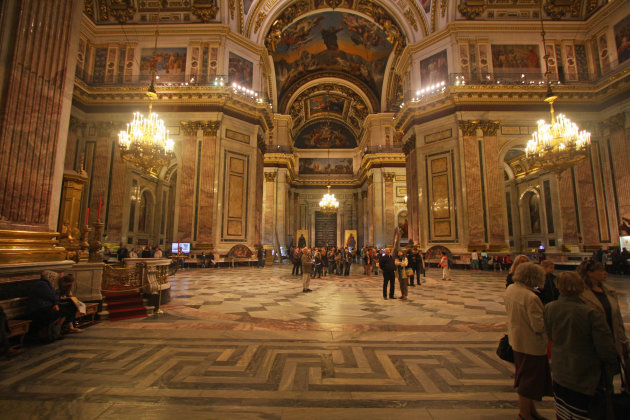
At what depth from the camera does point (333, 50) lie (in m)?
23.2

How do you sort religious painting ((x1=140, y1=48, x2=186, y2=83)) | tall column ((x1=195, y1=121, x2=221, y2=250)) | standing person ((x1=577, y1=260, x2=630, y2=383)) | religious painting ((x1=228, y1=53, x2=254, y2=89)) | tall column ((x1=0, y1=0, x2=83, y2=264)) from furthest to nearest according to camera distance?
1. religious painting ((x1=228, y1=53, x2=254, y2=89))
2. religious painting ((x1=140, y1=48, x2=186, y2=83))
3. tall column ((x1=195, y1=121, x2=221, y2=250))
4. tall column ((x1=0, y1=0, x2=83, y2=264))
5. standing person ((x1=577, y1=260, x2=630, y2=383))

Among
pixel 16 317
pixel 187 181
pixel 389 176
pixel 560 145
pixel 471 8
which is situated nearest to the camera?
pixel 16 317

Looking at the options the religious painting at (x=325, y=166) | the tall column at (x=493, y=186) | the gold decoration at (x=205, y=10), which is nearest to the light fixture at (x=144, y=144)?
the gold decoration at (x=205, y=10)

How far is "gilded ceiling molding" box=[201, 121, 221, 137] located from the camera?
14688 millimetres

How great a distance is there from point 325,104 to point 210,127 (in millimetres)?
17470

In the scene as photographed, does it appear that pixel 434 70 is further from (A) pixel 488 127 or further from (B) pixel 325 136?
(B) pixel 325 136

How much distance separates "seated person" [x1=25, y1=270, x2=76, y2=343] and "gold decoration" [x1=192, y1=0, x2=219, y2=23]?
15.4 m

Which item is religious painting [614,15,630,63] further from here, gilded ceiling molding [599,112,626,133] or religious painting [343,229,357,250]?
religious painting [343,229,357,250]

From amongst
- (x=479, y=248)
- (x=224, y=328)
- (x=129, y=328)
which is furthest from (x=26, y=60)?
(x=479, y=248)

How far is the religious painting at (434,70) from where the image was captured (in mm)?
15445

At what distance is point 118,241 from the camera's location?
46.1ft

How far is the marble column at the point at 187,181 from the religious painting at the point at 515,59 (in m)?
15.0

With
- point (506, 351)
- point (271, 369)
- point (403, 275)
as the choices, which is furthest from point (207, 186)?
point (506, 351)

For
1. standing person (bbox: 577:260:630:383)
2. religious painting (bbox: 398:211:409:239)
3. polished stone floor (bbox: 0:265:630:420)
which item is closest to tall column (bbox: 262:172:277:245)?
religious painting (bbox: 398:211:409:239)
